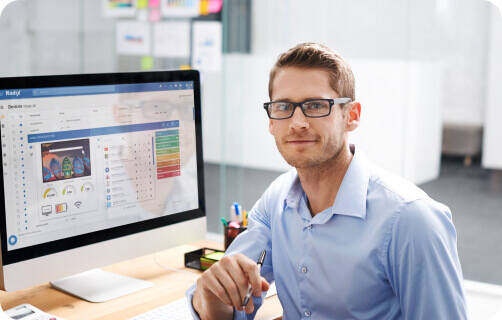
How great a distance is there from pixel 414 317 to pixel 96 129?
870mm

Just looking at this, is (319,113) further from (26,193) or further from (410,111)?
(410,111)

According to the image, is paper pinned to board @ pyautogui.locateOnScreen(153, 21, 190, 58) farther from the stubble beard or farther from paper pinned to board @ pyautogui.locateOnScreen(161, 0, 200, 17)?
the stubble beard

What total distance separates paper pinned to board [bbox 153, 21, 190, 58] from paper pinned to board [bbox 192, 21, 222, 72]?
0.21 feet

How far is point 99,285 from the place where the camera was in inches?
62.3

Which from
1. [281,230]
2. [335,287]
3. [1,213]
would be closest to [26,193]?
[1,213]

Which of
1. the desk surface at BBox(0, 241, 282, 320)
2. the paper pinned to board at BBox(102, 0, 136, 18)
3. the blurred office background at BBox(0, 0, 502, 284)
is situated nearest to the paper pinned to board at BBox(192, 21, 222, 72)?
the blurred office background at BBox(0, 0, 502, 284)

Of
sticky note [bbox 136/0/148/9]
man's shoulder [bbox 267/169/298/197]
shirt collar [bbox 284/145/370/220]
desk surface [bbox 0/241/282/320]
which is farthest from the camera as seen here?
sticky note [bbox 136/0/148/9]

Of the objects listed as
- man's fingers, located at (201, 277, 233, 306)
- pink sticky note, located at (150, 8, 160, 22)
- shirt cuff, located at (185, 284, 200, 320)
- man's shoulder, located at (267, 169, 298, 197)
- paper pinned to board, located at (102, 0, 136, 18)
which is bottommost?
shirt cuff, located at (185, 284, 200, 320)

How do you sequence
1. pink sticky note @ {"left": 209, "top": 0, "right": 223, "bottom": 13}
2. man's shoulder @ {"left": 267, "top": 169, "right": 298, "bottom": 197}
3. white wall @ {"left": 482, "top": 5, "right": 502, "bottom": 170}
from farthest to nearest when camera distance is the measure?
pink sticky note @ {"left": 209, "top": 0, "right": 223, "bottom": 13} < white wall @ {"left": 482, "top": 5, "right": 502, "bottom": 170} < man's shoulder @ {"left": 267, "top": 169, "right": 298, "bottom": 197}

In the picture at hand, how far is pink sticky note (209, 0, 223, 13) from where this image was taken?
3494 mm

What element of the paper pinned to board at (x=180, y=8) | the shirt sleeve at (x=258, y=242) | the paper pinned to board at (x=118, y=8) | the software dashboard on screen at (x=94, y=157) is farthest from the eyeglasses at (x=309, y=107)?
the paper pinned to board at (x=118, y=8)

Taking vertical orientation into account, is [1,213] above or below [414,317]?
above

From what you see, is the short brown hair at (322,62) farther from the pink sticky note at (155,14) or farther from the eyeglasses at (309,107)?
the pink sticky note at (155,14)

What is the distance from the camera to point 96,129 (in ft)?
4.95
